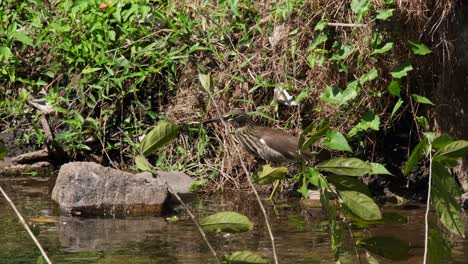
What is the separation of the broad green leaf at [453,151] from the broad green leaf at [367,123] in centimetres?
448

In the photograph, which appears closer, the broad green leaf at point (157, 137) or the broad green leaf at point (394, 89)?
the broad green leaf at point (157, 137)

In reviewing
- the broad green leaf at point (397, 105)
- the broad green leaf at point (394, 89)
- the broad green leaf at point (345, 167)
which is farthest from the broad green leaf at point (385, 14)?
the broad green leaf at point (345, 167)

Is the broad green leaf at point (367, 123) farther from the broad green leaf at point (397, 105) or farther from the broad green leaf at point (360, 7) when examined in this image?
the broad green leaf at point (360, 7)

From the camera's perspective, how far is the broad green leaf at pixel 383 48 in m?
6.84

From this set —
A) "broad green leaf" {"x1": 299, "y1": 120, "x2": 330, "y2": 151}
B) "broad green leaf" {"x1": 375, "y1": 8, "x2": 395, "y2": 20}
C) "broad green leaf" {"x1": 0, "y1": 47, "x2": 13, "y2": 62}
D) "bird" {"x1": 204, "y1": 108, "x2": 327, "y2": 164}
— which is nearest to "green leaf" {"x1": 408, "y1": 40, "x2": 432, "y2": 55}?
"broad green leaf" {"x1": 375, "y1": 8, "x2": 395, "y2": 20}

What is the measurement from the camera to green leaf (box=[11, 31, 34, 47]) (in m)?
8.13

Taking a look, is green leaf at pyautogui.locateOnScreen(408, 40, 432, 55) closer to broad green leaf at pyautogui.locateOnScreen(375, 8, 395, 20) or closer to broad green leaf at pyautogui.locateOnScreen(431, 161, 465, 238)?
broad green leaf at pyautogui.locateOnScreen(375, 8, 395, 20)

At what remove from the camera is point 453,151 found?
7.66 ft

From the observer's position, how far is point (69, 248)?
574 cm

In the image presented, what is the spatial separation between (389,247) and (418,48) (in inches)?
174

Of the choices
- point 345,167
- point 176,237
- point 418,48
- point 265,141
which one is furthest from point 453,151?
point 265,141

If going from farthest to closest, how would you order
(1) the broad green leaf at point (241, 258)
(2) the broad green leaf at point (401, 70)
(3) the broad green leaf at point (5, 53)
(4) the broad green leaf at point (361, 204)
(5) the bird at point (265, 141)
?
(3) the broad green leaf at point (5, 53) < (5) the bird at point (265, 141) < (2) the broad green leaf at point (401, 70) < (4) the broad green leaf at point (361, 204) < (1) the broad green leaf at point (241, 258)

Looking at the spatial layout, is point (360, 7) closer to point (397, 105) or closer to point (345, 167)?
point (397, 105)

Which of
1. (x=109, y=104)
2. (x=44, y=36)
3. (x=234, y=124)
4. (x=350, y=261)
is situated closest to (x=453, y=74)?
(x=234, y=124)
